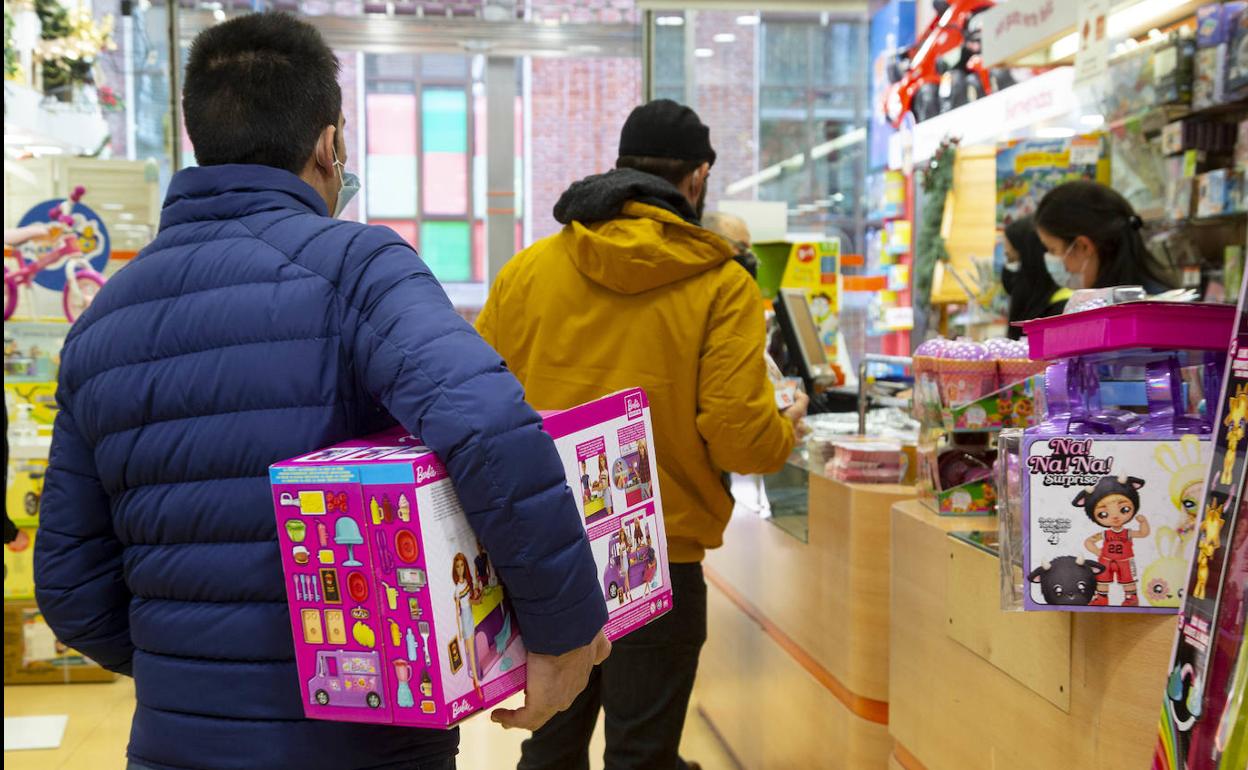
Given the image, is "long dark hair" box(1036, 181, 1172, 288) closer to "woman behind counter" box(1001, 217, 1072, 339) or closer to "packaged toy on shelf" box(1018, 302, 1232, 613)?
"woman behind counter" box(1001, 217, 1072, 339)

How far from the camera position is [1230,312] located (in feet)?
5.26

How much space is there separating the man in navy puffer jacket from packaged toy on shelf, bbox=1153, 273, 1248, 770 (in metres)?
0.61

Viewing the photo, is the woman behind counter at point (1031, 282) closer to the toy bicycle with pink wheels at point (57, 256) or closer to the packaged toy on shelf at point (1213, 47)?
the packaged toy on shelf at point (1213, 47)

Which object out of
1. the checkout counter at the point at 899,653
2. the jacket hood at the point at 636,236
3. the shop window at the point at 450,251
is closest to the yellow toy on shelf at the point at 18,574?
the checkout counter at the point at 899,653

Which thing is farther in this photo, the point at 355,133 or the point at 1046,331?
the point at 355,133

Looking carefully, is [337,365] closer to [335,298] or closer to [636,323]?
[335,298]

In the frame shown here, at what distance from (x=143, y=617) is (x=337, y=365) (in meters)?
0.39

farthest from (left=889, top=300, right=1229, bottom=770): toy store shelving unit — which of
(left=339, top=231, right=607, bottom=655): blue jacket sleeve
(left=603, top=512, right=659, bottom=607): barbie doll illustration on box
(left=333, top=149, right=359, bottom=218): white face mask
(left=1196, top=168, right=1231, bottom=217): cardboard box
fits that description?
(left=1196, top=168, right=1231, bottom=217): cardboard box

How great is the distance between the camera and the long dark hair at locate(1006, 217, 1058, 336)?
14.6 ft

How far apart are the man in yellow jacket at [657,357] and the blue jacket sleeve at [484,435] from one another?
1110 millimetres

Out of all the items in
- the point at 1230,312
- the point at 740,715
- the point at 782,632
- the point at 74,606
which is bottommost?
the point at 740,715

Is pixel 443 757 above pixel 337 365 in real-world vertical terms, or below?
below

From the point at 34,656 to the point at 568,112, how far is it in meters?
4.59

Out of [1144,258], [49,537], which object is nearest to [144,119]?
[1144,258]
